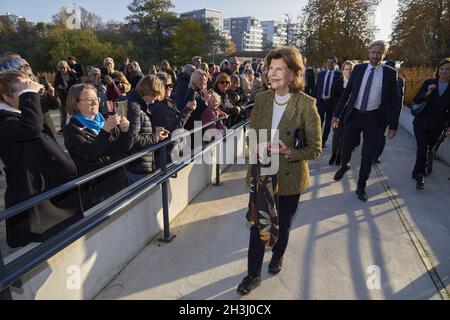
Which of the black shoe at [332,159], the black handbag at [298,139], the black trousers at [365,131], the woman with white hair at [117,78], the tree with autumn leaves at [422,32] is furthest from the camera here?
the tree with autumn leaves at [422,32]

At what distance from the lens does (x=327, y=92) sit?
7176 millimetres

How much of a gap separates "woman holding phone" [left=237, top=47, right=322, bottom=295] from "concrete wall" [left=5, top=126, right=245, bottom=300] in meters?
1.14

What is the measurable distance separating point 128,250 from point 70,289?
76 centimetres

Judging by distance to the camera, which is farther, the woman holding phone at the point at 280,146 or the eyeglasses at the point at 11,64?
the eyeglasses at the point at 11,64

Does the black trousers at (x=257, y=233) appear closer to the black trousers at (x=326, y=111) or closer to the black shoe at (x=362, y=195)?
the black shoe at (x=362, y=195)

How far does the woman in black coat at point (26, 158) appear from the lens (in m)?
2.13

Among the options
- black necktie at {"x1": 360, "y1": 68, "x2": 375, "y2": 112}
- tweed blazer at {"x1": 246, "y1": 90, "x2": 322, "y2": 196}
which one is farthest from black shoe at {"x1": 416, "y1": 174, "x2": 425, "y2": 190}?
tweed blazer at {"x1": 246, "y1": 90, "x2": 322, "y2": 196}

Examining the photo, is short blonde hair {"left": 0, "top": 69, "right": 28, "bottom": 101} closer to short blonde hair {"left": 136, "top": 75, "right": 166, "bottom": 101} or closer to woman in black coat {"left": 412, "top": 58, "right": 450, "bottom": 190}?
short blonde hair {"left": 136, "top": 75, "right": 166, "bottom": 101}

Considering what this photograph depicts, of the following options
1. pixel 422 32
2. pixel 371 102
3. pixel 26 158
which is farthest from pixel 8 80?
pixel 422 32

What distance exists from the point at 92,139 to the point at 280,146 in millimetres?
1630

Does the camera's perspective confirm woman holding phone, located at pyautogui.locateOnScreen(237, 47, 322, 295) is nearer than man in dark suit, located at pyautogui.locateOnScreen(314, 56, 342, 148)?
Yes

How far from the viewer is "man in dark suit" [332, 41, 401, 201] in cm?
440

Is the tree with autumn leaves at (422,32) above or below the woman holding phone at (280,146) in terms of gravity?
above

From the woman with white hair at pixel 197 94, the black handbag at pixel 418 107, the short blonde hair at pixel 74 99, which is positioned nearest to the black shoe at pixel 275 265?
the short blonde hair at pixel 74 99
